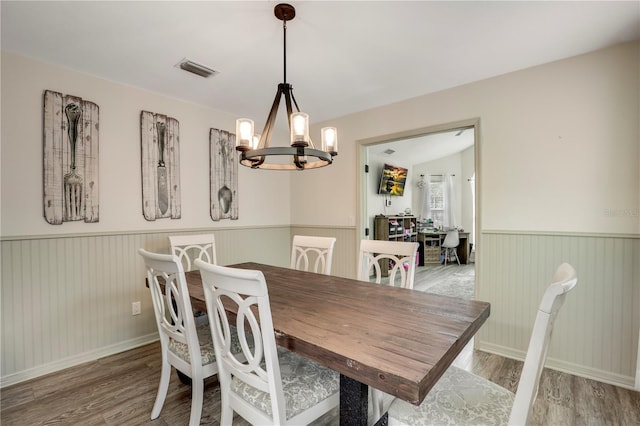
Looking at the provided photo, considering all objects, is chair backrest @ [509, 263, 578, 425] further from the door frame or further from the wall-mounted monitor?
the wall-mounted monitor

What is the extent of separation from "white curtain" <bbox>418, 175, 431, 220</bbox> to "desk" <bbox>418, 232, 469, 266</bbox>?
0.95 m

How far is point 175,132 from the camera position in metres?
3.02

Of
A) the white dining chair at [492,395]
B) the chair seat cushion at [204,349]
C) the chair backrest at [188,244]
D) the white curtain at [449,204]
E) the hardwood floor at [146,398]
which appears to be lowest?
the hardwood floor at [146,398]

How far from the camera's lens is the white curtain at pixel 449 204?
24.5 ft

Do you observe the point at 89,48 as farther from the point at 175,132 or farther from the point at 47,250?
the point at 47,250

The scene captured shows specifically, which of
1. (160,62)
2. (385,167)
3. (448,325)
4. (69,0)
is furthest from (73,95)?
(385,167)

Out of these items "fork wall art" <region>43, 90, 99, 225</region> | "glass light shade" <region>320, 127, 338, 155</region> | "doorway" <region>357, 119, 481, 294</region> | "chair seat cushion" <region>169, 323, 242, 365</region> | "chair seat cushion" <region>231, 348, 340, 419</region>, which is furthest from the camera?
"doorway" <region>357, 119, 481, 294</region>

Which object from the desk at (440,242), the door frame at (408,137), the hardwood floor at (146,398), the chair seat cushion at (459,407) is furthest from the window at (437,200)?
the chair seat cushion at (459,407)

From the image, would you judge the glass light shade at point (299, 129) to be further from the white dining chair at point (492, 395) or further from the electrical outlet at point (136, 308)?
the electrical outlet at point (136, 308)

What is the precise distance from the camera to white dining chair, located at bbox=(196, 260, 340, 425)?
1.02 metres

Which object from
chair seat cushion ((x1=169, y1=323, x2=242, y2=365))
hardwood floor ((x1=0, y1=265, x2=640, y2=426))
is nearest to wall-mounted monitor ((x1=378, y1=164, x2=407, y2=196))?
hardwood floor ((x1=0, y1=265, x2=640, y2=426))

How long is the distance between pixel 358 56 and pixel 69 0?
5.97 ft

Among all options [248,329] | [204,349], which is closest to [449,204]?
[204,349]

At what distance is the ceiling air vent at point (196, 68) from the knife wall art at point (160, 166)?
721 millimetres
